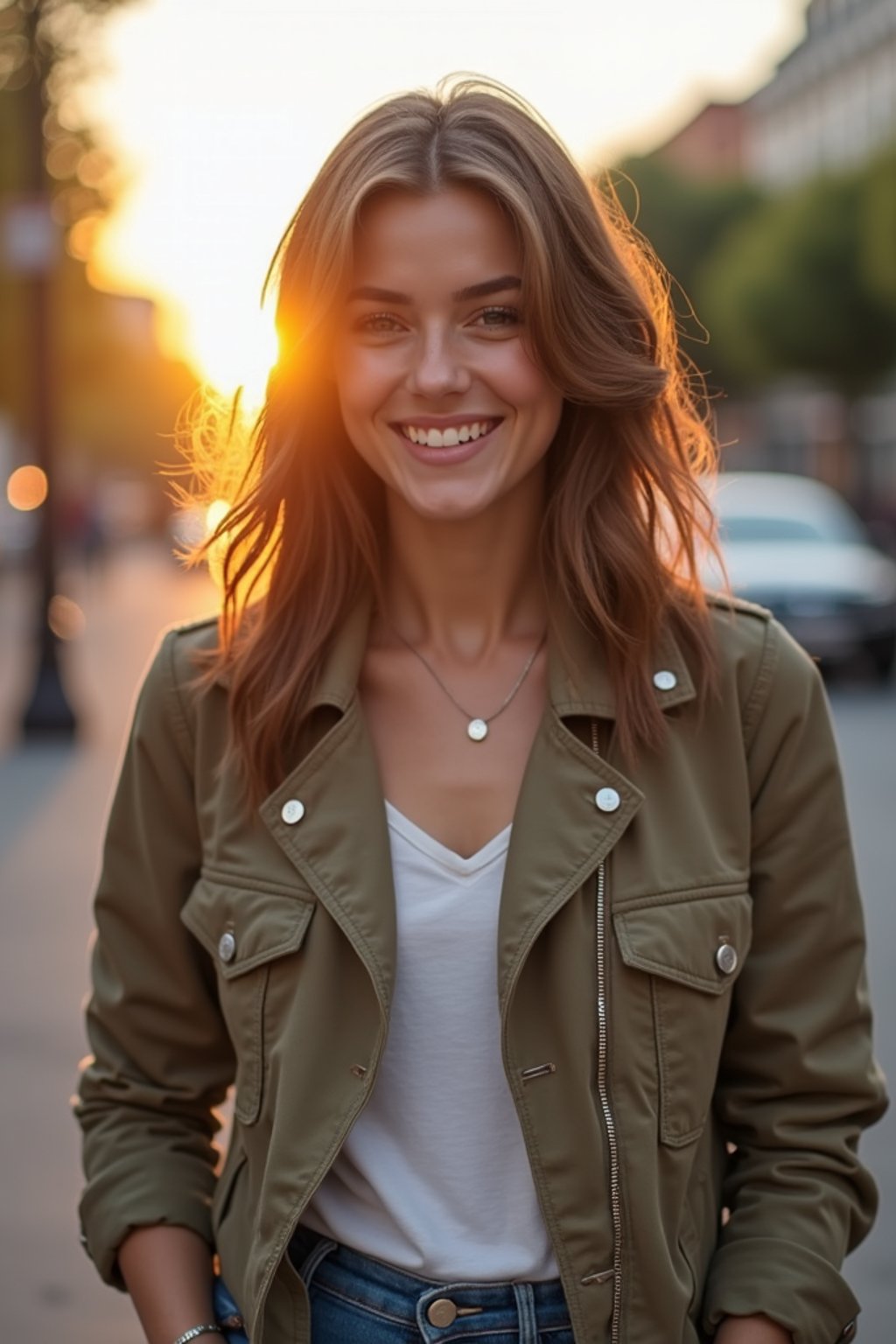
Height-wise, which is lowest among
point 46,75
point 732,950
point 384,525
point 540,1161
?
point 540,1161

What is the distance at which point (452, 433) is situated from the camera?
93.3 inches

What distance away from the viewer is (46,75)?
13594 millimetres

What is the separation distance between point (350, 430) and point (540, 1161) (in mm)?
890

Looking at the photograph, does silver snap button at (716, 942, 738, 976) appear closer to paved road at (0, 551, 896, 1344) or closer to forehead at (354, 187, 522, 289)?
forehead at (354, 187, 522, 289)

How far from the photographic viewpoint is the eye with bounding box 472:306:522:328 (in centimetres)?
235

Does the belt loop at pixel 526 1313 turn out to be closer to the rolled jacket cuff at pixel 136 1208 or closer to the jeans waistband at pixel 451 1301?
the jeans waistband at pixel 451 1301

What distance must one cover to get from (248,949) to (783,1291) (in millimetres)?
703

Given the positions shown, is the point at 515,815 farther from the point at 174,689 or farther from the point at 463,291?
the point at 463,291

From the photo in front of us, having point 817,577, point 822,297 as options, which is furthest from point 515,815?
point 822,297

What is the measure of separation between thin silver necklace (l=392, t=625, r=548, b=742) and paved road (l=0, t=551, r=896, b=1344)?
7.46ft

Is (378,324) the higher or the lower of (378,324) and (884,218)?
the higher

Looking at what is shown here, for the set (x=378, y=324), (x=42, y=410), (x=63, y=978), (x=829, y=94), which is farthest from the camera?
(x=829, y=94)

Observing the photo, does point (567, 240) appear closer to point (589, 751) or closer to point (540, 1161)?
point (589, 751)

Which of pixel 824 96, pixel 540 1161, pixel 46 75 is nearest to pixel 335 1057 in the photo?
pixel 540 1161
